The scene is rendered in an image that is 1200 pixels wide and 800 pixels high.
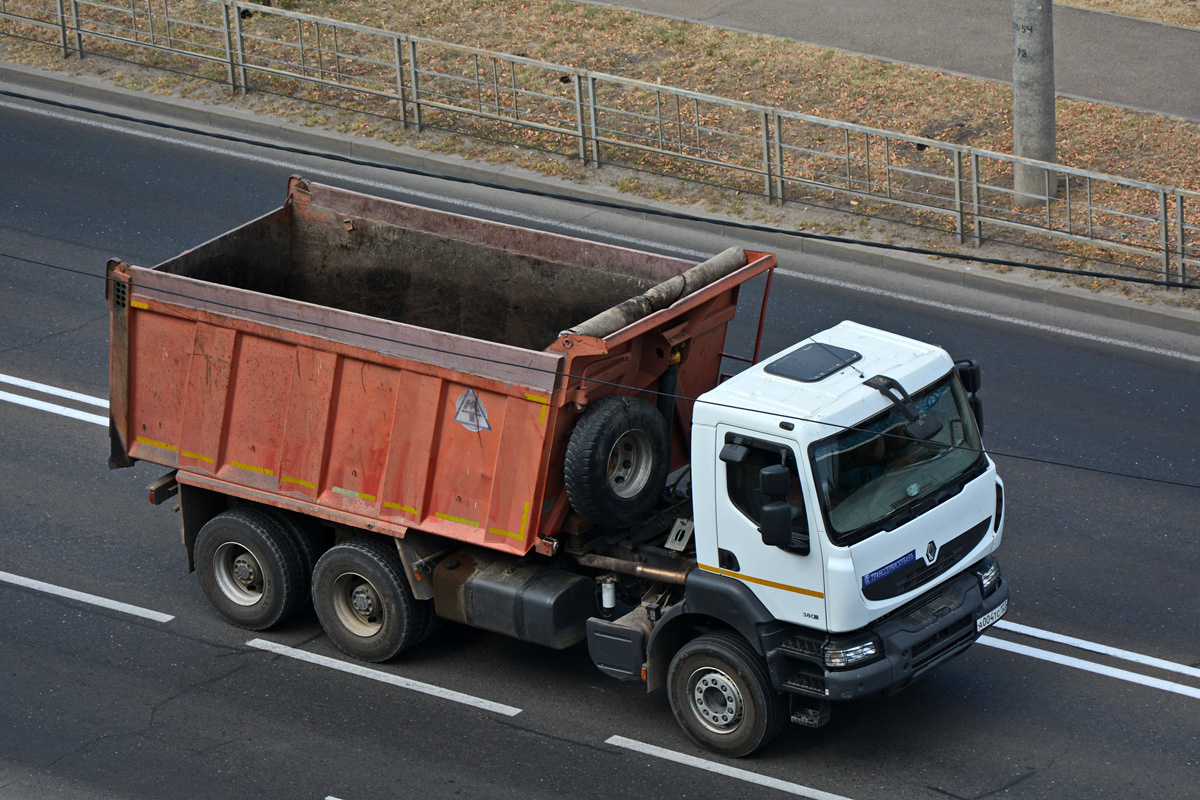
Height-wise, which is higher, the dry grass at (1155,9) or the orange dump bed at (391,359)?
the dry grass at (1155,9)

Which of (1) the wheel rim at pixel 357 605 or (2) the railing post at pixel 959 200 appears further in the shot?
(2) the railing post at pixel 959 200

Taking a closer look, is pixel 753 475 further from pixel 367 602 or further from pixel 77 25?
pixel 77 25

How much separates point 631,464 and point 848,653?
1.78 metres

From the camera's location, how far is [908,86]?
20.7 metres

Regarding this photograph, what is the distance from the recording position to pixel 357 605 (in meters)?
11.1

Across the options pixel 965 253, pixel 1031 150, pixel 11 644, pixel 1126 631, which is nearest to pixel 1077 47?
pixel 1031 150

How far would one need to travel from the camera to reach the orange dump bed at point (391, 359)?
999 cm

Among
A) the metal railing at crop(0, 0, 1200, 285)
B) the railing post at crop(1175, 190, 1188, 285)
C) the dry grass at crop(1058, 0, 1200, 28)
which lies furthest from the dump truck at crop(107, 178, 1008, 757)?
the dry grass at crop(1058, 0, 1200, 28)

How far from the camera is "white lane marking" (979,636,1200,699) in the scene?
10.6 metres

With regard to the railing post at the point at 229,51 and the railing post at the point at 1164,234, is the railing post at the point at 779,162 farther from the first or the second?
the railing post at the point at 229,51

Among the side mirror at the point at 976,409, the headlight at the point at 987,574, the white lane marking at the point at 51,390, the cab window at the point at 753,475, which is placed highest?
the side mirror at the point at 976,409

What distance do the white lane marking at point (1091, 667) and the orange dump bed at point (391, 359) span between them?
2.55 m

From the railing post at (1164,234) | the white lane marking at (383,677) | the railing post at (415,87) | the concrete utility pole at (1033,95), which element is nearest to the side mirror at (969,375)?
the white lane marking at (383,677)

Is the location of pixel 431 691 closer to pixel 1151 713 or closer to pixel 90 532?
pixel 90 532
